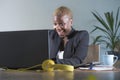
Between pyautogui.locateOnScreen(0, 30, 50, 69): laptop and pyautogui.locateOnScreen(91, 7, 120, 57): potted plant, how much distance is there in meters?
2.85

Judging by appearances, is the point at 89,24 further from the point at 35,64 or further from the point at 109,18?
the point at 35,64

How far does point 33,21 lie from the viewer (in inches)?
167

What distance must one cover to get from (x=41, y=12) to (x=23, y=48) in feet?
10.00

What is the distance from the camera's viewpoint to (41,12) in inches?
166

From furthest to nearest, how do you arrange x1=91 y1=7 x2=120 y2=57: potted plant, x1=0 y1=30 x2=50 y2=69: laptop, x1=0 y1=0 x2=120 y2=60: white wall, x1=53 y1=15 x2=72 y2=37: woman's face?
x1=0 y1=0 x2=120 y2=60: white wall, x1=91 y1=7 x2=120 y2=57: potted plant, x1=53 y1=15 x2=72 y2=37: woman's face, x1=0 y1=30 x2=50 y2=69: laptop

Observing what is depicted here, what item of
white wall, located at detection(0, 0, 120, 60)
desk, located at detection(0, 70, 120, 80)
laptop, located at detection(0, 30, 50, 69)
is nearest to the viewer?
desk, located at detection(0, 70, 120, 80)

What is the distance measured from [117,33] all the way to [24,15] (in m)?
1.62

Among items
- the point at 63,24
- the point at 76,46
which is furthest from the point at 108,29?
the point at 76,46

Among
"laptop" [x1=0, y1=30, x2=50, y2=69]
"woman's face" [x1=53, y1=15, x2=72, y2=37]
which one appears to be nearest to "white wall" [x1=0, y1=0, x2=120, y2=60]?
"woman's face" [x1=53, y1=15, x2=72, y2=37]

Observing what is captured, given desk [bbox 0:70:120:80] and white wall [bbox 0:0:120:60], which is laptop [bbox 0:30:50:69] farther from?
white wall [bbox 0:0:120:60]

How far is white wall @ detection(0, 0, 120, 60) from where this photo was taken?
4160mm

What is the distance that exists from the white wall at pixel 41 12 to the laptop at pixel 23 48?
115 inches

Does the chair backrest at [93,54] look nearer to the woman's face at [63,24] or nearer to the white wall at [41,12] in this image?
the woman's face at [63,24]

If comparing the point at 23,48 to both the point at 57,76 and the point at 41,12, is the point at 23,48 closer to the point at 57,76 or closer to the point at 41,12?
the point at 57,76
